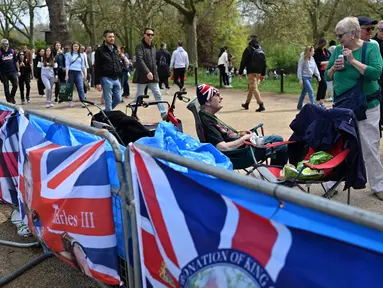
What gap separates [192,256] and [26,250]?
99.0 inches

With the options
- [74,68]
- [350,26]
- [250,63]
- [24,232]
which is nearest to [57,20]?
[74,68]

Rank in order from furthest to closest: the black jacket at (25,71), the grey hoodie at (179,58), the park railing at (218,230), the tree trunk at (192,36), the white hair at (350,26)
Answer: the tree trunk at (192,36) → the grey hoodie at (179,58) → the black jacket at (25,71) → the white hair at (350,26) → the park railing at (218,230)

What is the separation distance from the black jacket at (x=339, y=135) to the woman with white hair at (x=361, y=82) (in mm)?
505

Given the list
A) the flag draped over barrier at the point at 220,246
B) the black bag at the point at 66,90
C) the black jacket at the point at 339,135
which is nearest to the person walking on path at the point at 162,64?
the black bag at the point at 66,90

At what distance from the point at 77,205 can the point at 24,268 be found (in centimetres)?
129

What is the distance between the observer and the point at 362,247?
54.9 inches

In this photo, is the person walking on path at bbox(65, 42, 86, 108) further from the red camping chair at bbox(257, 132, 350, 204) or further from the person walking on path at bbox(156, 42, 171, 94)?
the red camping chair at bbox(257, 132, 350, 204)

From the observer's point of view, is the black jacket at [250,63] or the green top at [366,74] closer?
the green top at [366,74]

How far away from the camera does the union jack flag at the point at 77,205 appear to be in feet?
8.46

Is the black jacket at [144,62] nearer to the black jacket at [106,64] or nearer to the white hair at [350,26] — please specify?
the black jacket at [106,64]

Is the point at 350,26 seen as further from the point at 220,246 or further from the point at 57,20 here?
the point at 57,20

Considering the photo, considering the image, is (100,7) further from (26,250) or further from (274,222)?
(274,222)

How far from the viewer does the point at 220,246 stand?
1.86m

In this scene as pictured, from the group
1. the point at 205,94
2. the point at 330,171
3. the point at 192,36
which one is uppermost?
the point at 192,36
